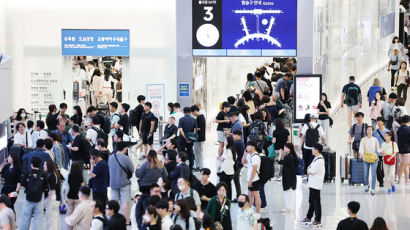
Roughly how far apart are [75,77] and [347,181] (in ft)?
28.9

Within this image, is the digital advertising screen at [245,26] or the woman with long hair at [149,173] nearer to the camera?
the woman with long hair at [149,173]

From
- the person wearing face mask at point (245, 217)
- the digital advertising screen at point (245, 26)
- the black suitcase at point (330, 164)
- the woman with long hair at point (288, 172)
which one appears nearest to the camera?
the person wearing face mask at point (245, 217)

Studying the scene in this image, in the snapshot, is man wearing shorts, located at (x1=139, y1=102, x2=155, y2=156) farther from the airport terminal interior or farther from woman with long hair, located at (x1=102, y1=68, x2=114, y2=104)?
woman with long hair, located at (x1=102, y1=68, x2=114, y2=104)

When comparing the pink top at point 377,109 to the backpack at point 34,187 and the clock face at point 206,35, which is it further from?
the backpack at point 34,187

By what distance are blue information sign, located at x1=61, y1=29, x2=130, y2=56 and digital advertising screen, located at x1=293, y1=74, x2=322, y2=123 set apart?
4771mm

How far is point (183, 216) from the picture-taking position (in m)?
11.2

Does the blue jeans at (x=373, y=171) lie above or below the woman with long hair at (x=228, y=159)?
below

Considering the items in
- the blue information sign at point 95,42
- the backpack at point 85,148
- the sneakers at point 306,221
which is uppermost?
the blue information sign at point 95,42

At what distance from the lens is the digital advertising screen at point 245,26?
21.6 m

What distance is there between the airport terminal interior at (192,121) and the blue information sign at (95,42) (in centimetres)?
3

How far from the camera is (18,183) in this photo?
1408 cm

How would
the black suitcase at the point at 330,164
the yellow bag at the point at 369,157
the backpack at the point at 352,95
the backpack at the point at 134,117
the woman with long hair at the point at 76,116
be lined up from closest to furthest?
the yellow bag at the point at 369,157, the black suitcase at the point at 330,164, the woman with long hair at the point at 76,116, the backpack at the point at 134,117, the backpack at the point at 352,95

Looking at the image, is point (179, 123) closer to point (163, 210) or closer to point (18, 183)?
point (18, 183)

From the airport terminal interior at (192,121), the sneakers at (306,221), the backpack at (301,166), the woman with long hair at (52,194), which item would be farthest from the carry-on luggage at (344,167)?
the woman with long hair at (52,194)
